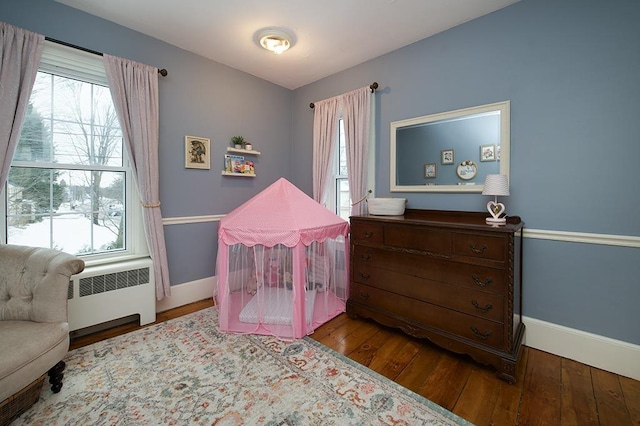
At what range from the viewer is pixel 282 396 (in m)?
1.62

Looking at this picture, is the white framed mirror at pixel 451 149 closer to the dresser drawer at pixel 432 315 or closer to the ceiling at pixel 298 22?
the ceiling at pixel 298 22

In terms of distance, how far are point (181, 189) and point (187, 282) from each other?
3.37ft

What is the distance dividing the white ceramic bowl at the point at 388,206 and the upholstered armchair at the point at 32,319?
7.56 feet

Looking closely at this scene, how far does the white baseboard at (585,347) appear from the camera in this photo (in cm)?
178

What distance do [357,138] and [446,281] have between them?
5.80ft

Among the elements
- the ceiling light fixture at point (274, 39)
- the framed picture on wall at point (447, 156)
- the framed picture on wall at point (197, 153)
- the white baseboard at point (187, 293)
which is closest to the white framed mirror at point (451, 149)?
the framed picture on wall at point (447, 156)

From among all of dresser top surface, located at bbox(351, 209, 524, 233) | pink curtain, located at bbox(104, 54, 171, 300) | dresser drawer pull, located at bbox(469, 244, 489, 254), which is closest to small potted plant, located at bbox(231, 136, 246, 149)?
pink curtain, located at bbox(104, 54, 171, 300)

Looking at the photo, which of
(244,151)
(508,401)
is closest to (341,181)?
(244,151)

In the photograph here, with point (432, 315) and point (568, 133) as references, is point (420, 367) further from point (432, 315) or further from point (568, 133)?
point (568, 133)

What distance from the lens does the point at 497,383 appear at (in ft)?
5.72

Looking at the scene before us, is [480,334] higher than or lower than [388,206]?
lower

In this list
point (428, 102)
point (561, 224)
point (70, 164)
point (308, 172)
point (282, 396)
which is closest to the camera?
point (282, 396)

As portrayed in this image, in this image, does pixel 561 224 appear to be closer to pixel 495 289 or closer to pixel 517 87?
pixel 495 289

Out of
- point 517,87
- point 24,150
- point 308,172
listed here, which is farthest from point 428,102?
point 24,150
